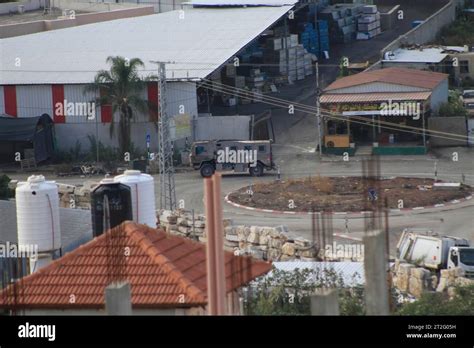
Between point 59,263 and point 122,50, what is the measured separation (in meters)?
21.9

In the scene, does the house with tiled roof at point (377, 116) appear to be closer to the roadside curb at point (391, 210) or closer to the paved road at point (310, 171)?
the paved road at point (310, 171)

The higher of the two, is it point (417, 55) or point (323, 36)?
point (323, 36)

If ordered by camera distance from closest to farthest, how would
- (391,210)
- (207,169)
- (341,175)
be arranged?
(391,210)
(341,175)
(207,169)

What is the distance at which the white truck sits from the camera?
61.1 ft

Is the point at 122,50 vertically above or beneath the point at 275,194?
above

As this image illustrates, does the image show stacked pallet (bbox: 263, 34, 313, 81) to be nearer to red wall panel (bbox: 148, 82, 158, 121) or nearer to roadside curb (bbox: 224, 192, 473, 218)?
red wall panel (bbox: 148, 82, 158, 121)

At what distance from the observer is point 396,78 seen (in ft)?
99.2

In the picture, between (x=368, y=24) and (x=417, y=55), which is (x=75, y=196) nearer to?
(x=417, y=55)

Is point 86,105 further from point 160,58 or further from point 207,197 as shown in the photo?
point 207,197

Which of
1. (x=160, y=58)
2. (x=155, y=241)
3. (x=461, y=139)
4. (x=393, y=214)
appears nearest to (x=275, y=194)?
(x=393, y=214)

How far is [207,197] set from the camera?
23.5 ft

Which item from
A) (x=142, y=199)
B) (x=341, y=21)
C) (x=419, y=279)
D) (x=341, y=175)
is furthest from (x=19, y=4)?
(x=419, y=279)

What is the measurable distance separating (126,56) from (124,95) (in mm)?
2429

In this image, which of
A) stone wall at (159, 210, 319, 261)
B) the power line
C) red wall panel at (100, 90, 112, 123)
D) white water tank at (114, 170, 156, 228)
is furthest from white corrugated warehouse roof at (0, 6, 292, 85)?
white water tank at (114, 170, 156, 228)
